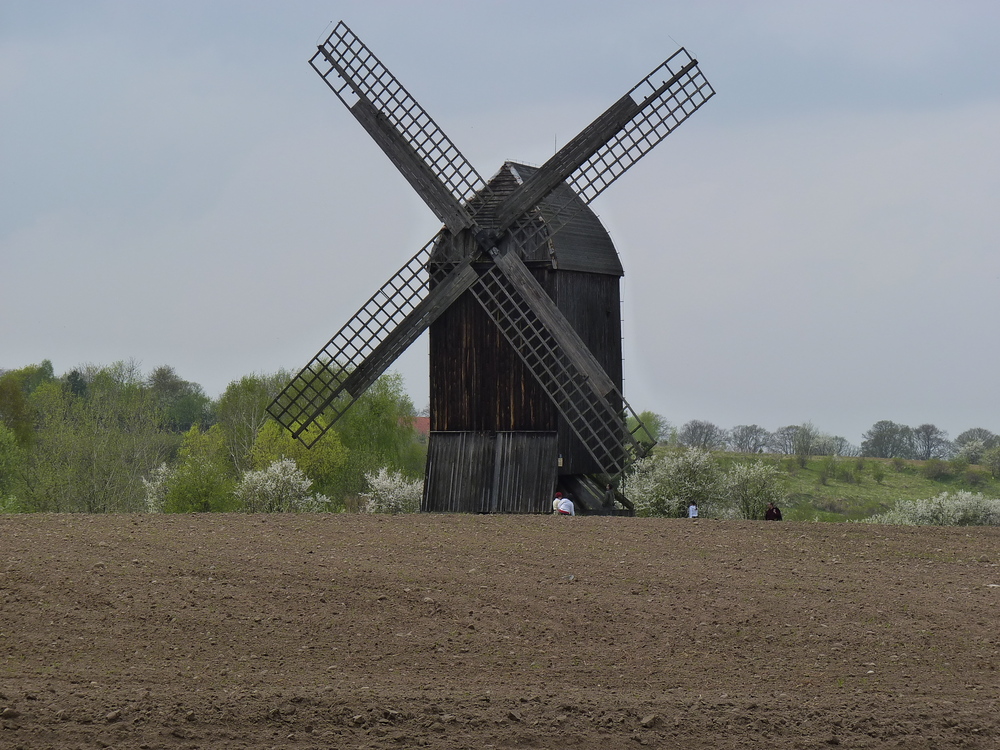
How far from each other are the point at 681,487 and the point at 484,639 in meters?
15.3

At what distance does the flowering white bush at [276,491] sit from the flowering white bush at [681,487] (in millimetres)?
8048

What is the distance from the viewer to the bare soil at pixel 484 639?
10.5m

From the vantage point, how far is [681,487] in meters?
27.2

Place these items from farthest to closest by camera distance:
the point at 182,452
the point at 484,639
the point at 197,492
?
1. the point at 182,452
2. the point at 197,492
3. the point at 484,639

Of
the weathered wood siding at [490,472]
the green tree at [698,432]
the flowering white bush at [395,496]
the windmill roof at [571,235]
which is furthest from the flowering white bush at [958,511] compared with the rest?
the green tree at [698,432]

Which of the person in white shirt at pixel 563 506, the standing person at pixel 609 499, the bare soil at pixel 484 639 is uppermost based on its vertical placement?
the standing person at pixel 609 499

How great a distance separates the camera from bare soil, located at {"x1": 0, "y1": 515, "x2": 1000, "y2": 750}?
1052 cm

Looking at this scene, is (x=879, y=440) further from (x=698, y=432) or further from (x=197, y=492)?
(x=197, y=492)

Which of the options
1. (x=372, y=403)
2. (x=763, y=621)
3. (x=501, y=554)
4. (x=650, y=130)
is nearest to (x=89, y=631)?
(x=501, y=554)

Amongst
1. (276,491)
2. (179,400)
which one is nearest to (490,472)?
(276,491)

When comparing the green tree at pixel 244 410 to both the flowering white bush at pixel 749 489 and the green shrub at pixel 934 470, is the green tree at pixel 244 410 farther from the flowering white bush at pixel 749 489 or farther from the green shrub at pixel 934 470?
the green shrub at pixel 934 470

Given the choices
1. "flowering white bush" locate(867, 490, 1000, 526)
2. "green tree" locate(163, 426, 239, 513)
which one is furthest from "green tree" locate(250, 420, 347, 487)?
"flowering white bush" locate(867, 490, 1000, 526)

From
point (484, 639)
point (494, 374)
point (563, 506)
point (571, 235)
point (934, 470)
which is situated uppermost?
point (571, 235)

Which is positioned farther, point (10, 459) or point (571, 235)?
point (10, 459)
